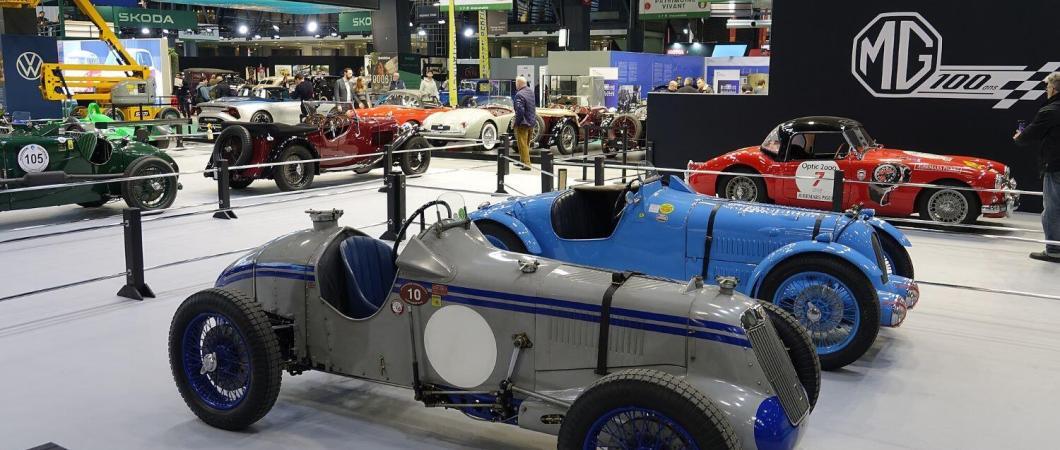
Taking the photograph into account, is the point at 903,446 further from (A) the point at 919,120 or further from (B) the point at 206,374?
(A) the point at 919,120

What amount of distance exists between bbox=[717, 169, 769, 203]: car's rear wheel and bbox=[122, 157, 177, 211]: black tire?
703 cm

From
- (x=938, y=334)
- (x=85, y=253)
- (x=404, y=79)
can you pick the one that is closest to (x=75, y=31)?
(x=404, y=79)

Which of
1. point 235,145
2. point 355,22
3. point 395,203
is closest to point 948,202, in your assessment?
point 395,203

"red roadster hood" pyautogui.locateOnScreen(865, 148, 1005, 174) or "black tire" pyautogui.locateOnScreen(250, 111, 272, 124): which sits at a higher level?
"black tire" pyautogui.locateOnScreen(250, 111, 272, 124)

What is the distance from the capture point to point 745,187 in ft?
37.5

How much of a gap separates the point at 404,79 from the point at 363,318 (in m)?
28.9

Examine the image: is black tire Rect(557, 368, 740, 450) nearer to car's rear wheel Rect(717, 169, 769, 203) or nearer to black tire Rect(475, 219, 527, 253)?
black tire Rect(475, 219, 527, 253)

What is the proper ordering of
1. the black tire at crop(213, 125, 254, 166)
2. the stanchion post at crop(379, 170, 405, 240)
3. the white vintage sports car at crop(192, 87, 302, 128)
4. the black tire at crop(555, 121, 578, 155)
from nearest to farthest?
the stanchion post at crop(379, 170, 405, 240) → the black tire at crop(213, 125, 254, 166) → the black tire at crop(555, 121, 578, 155) → the white vintage sports car at crop(192, 87, 302, 128)

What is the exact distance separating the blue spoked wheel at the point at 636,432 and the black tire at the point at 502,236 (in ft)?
10.3

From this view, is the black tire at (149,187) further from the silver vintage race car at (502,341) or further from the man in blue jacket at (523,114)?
the silver vintage race car at (502,341)

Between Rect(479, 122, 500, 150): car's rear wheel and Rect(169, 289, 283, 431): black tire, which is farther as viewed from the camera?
Rect(479, 122, 500, 150): car's rear wheel

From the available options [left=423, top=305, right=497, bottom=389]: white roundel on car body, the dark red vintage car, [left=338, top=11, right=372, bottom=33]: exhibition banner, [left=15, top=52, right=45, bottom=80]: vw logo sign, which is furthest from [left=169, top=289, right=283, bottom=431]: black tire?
[left=338, top=11, right=372, bottom=33]: exhibition banner

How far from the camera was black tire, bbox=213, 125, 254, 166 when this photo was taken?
1234 cm

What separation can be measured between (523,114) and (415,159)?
6.63 ft
